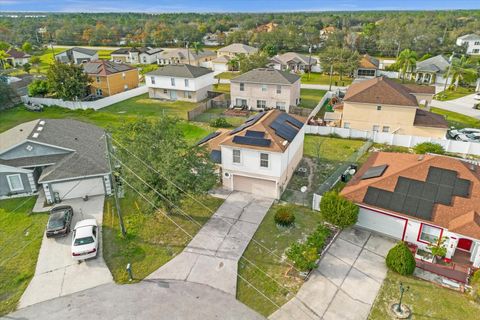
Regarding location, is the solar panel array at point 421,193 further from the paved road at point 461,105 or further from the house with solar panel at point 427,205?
the paved road at point 461,105

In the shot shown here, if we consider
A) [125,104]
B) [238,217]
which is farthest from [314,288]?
[125,104]

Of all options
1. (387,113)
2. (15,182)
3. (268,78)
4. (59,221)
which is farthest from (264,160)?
(268,78)

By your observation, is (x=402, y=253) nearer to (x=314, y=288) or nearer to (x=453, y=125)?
(x=314, y=288)

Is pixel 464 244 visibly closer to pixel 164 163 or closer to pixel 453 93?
pixel 164 163

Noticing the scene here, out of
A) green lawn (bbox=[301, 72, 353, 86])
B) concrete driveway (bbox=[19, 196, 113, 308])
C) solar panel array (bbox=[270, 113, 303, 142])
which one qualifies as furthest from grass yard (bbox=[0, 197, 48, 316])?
green lawn (bbox=[301, 72, 353, 86])

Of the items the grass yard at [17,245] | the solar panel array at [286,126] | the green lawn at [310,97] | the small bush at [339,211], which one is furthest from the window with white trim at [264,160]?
the green lawn at [310,97]

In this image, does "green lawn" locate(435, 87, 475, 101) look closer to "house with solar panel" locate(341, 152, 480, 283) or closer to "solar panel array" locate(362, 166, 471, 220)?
"house with solar panel" locate(341, 152, 480, 283)
